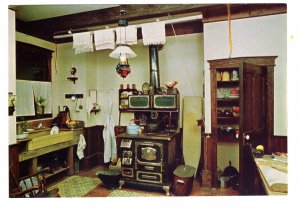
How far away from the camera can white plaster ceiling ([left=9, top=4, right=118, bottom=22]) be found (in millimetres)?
3922

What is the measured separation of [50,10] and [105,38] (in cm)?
110

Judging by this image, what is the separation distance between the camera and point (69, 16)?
171 inches

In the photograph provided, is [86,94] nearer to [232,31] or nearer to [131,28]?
[131,28]

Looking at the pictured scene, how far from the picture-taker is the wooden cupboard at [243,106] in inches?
116

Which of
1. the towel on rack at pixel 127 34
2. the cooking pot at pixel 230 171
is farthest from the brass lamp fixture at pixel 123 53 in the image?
the cooking pot at pixel 230 171

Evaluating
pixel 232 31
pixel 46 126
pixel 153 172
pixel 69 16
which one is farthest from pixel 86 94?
pixel 232 31

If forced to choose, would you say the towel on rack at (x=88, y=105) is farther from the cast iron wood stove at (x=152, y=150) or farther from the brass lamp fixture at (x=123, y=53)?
the brass lamp fixture at (x=123, y=53)

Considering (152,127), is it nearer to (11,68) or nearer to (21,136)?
(21,136)

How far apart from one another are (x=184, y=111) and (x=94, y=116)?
232 centimetres

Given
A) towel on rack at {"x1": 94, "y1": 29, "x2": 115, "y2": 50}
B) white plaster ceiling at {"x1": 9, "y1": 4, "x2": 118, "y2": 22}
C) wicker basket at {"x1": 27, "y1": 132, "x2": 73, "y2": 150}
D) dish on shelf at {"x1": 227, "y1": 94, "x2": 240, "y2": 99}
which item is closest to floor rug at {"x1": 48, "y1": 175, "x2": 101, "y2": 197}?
wicker basket at {"x1": 27, "y1": 132, "x2": 73, "y2": 150}

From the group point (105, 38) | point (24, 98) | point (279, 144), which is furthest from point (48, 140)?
point (279, 144)

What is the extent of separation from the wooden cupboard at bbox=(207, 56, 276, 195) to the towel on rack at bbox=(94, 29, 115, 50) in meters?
1.76

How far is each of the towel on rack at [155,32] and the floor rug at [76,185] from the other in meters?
2.80
